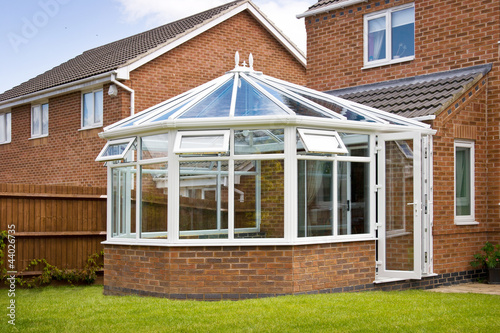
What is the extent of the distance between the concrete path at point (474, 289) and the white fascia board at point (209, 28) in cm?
1004

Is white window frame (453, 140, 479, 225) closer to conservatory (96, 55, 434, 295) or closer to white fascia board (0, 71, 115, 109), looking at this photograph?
conservatory (96, 55, 434, 295)

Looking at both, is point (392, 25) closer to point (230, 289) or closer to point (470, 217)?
point (470, 217)

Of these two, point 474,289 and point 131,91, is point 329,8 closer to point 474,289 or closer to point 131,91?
point 131,91

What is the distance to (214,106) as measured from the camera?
10.6 metres

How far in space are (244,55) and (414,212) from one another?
1115 cm

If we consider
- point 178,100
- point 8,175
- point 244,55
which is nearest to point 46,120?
point 8,175

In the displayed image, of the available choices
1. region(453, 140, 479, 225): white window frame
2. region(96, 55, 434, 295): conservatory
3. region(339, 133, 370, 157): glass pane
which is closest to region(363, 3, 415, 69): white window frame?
region(453, 140, 479, 225): white window frame

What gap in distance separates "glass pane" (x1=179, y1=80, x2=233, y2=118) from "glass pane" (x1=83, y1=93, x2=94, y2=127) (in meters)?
8.66

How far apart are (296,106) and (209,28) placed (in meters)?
10.1

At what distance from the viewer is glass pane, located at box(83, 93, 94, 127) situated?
19.0m

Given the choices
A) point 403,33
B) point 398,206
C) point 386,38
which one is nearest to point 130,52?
point 386,38

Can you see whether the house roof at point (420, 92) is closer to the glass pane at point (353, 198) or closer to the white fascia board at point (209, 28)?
the glass pane at point (353, 198)

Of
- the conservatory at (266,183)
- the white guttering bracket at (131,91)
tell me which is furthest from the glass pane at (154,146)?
the white guttering bracket at (131,91)

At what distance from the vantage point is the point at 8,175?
2292cm
